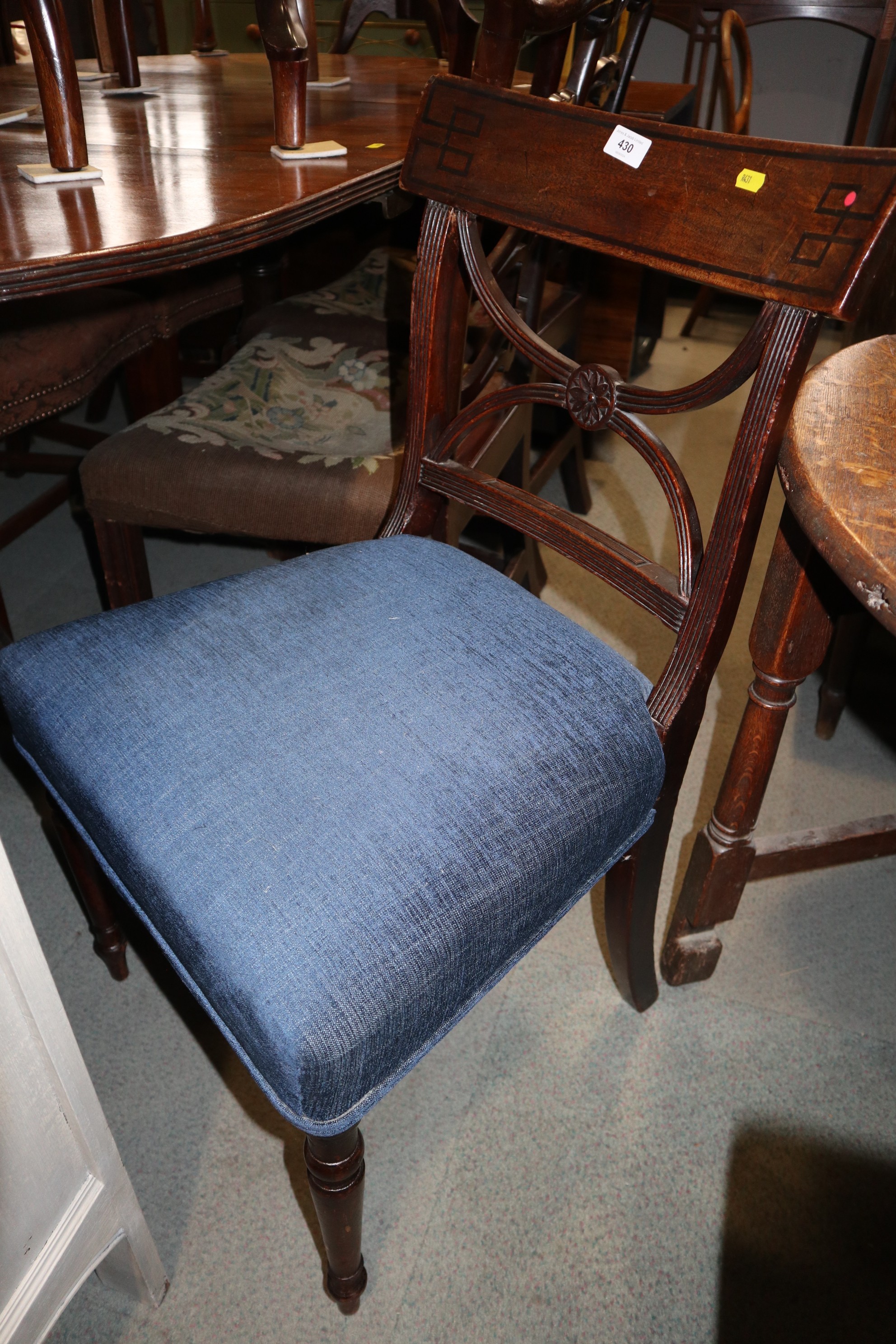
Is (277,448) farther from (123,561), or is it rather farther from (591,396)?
(591,396)

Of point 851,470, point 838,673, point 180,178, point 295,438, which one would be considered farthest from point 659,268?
point 838,673

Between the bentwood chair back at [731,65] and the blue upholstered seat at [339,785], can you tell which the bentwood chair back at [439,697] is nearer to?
the blue upholstered seat at [339,785]

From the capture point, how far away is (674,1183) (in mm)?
976

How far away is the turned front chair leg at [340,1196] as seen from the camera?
27.0 inches

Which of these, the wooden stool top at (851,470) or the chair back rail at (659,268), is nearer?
the wooden stool top at (851,470)

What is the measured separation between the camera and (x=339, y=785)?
26.8 inches

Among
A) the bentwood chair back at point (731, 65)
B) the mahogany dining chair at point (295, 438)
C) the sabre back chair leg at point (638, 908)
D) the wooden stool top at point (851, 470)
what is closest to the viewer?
the wooden stool top at point (851, 470)

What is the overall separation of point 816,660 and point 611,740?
28 centimetres

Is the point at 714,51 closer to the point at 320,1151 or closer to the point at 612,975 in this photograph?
the point at 612,975

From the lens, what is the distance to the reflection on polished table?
79 centimetres

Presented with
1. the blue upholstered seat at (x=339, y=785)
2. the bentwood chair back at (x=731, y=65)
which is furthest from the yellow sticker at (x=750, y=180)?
the bentwood chair back at (x=731, y=65)

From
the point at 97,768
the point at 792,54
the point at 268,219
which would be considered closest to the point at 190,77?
the point at 268,219

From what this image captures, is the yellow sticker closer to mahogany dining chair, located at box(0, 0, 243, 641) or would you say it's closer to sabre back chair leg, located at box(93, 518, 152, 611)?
mahogany dining chair, located at box(0, 0, 243, 641)

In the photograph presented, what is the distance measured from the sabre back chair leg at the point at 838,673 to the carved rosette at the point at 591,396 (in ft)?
2.36
